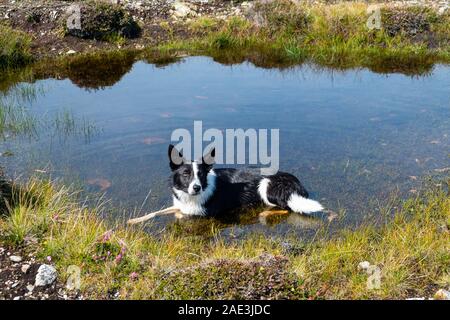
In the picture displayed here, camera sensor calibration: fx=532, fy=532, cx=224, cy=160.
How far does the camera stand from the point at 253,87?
1189 cm

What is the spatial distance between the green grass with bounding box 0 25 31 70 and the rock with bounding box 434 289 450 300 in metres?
11.4

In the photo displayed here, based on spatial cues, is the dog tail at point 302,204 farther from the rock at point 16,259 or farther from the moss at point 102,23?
the moss at point 102,23

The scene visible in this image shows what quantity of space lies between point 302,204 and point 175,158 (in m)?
1.83

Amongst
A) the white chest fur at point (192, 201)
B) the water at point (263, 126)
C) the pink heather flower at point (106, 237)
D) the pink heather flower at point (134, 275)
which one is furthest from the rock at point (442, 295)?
the white chest fur at point (192, 201)

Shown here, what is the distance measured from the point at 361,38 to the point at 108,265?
1121cm

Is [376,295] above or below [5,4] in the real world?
below

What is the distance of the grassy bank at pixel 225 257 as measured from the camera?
193 inches

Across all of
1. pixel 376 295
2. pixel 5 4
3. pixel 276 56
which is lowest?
pixel 376 295

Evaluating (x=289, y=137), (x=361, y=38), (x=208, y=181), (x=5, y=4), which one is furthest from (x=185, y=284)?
(x=5, y=4)

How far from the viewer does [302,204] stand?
23.7 ft

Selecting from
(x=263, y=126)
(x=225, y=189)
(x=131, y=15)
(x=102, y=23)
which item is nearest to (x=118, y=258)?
(x=225, y=189)

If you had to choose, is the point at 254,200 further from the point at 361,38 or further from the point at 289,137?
the point at 361,38

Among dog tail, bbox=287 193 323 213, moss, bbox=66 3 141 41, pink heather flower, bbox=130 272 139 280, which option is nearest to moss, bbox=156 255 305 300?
pink heather flower, bbox=130 272 139 280

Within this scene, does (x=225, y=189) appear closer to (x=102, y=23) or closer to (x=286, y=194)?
(x=286, y=194)
